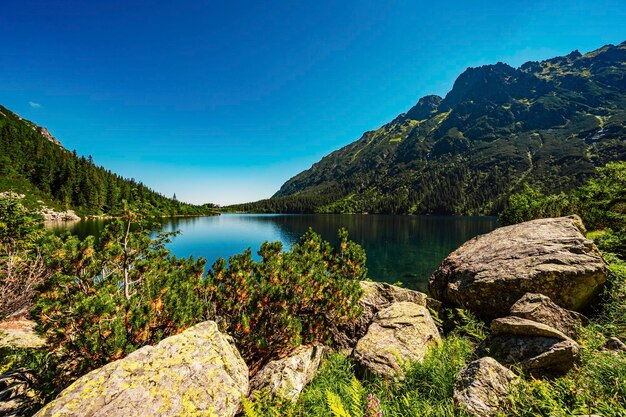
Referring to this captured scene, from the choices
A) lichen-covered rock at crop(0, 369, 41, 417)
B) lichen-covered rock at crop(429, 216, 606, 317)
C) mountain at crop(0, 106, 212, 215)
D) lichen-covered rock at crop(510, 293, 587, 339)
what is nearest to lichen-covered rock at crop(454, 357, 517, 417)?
lichen-covered rock at crop(510, 293, 587, 339)

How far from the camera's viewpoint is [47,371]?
248 inches

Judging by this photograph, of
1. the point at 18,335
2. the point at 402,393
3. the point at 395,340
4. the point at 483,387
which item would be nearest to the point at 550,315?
the point at 395,340

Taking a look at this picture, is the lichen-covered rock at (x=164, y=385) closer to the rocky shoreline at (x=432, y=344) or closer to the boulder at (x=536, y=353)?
the rocky shoreline at (x=432, y=344)

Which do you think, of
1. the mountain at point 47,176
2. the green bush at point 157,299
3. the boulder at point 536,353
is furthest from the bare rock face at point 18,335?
the mountain at point 47,176

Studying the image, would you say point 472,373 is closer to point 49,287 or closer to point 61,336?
point 61,336

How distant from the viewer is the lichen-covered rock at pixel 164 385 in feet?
16.7

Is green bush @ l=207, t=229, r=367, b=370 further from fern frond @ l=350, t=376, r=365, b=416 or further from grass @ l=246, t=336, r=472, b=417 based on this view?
fern frond @ l=350, t=376, r=365, b=416

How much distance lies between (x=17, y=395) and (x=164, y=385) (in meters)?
4.81

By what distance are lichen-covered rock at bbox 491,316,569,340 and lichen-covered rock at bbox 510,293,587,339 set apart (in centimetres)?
124

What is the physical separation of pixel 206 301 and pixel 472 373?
31.1 ft

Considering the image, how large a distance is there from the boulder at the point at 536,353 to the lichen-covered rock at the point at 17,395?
487 inches

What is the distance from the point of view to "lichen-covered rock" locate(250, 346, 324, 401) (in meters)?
7.25

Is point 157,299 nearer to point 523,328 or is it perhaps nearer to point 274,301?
point 274,301

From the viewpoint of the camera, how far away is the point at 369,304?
1473cm
